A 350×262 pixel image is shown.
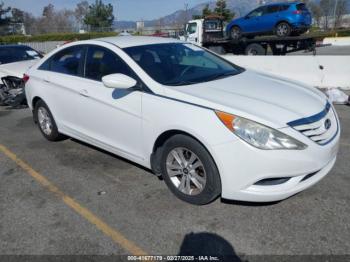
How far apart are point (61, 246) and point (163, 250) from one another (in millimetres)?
886

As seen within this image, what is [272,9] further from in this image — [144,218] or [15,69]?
[144,218]

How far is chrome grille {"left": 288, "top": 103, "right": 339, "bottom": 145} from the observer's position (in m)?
3.14

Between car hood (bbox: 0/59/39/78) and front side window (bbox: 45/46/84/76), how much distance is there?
3381 mm

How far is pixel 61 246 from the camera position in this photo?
10.2 ft

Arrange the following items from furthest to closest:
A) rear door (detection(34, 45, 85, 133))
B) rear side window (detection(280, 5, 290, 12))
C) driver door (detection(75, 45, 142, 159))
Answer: rear side window (detection(280, 5, 290, 12)) < rear door (detection(34, 45, 85, 133)) < driver door (detection(75, 45, 142, 159))

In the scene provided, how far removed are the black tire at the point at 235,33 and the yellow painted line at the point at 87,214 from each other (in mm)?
14459

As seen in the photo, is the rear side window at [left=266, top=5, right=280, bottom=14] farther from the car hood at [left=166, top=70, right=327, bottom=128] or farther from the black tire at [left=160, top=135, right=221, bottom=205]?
the black tire at [left=160, top=135, right=221, bottom=205]

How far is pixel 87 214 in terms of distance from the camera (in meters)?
3.58

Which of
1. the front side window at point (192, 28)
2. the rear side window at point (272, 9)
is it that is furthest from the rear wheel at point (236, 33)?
the front side window at point (192, 28)

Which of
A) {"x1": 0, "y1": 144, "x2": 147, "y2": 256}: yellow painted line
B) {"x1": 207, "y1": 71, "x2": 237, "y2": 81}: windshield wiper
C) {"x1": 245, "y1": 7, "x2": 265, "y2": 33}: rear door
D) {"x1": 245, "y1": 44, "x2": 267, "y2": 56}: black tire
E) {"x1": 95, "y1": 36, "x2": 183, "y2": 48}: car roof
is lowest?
{"x1": 0, "y1": 144, "x2": 147, "y2": 256}: yellow painted line

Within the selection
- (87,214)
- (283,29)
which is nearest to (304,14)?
(283,29)

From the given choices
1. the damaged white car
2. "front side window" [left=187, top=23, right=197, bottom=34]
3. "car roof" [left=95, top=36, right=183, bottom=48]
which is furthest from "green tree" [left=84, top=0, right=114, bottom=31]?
"car roof" [left=95, top=36, right=183, bottom=48]

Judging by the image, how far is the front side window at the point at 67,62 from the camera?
477 centimetres

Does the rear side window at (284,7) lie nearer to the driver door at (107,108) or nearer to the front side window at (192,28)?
the front side window at (192,28)
